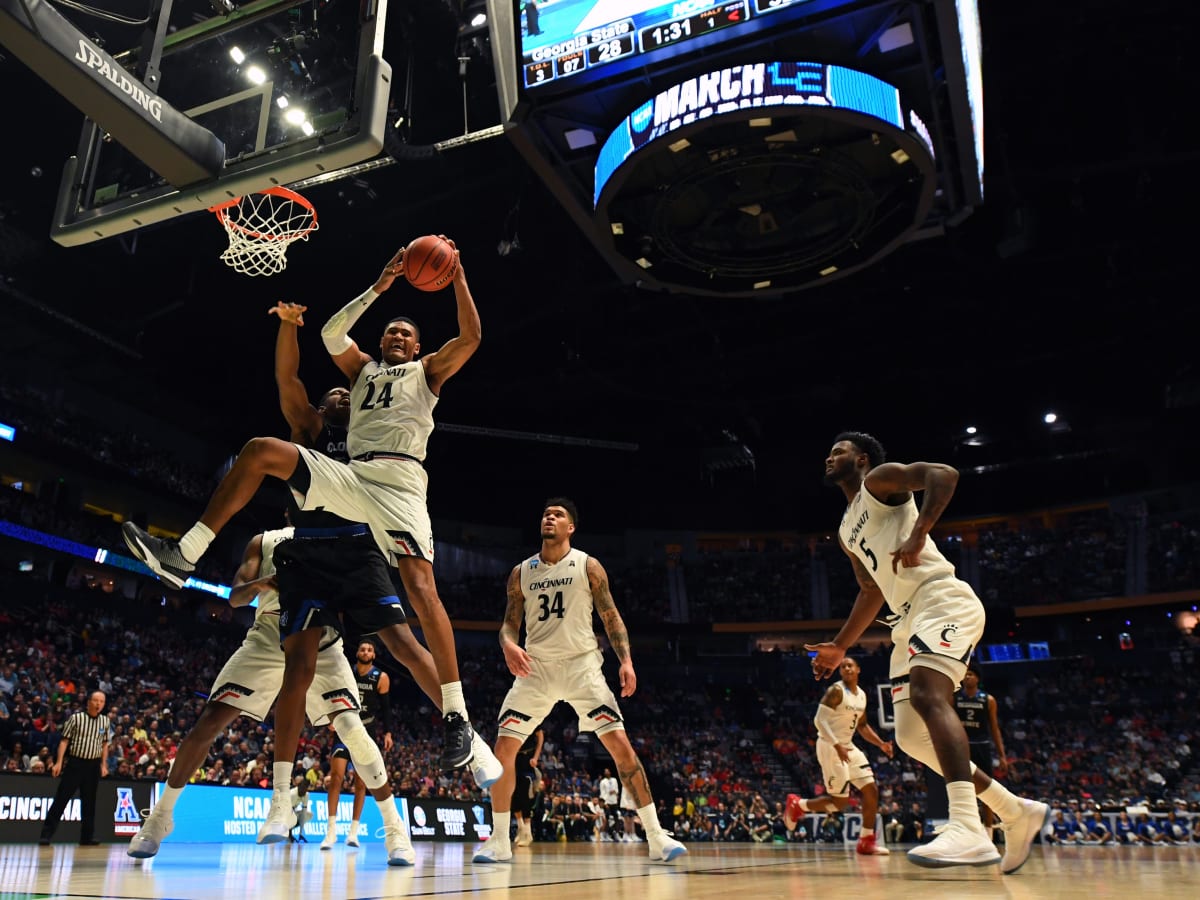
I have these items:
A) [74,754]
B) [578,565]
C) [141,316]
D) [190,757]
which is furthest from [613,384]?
[190,757]

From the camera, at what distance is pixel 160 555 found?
372cm

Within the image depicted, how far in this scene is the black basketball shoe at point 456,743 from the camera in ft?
13.5

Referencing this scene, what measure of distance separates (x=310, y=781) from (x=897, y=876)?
402 inches

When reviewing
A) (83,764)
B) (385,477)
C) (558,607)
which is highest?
(385,477)


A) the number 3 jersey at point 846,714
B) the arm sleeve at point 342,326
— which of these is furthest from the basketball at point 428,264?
the number 3 jersey at point 846,714

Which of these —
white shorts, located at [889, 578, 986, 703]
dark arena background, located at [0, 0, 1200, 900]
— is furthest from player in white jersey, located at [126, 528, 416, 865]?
white shorts, located at [889, 578, 986, 703]

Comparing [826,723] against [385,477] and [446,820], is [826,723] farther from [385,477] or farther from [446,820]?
[446,820]

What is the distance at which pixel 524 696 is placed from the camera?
19.1ft

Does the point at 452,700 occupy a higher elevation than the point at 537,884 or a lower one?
higher

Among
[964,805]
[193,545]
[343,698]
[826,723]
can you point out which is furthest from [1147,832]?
[193,545]

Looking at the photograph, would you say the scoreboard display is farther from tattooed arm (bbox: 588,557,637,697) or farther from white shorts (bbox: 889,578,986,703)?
white shorts (bbox: 889,578,986,703)

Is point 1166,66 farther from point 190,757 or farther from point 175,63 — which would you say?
point 190,757

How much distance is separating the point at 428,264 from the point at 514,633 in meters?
2.50

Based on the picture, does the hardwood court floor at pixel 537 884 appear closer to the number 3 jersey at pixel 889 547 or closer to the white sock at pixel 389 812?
the white sock at pixel 389 812
